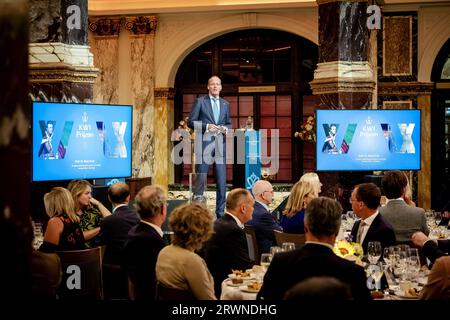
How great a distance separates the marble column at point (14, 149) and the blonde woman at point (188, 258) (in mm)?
2067

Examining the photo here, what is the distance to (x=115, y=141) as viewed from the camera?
8812 mm

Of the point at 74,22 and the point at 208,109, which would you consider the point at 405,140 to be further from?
the point at 74,22

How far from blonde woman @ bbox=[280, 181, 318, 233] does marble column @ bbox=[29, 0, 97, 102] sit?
10.6ft

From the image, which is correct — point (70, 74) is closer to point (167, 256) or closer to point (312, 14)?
point (167, 256)

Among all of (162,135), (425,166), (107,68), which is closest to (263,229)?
(425,166)

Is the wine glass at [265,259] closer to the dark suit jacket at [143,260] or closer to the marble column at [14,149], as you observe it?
the dark suit jacket at [143,260]

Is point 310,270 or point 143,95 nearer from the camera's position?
point 310,270

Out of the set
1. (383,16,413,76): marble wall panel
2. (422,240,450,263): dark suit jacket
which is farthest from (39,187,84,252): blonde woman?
(383,16,413,76): marble wall panel

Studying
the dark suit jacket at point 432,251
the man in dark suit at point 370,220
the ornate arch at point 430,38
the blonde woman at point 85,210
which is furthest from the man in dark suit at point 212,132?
the ornate arch at point 430,38

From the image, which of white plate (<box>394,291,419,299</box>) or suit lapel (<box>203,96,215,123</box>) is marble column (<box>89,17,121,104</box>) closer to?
suit lapel (<box>203,96,215,123</box>)

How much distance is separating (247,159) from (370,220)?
563cm

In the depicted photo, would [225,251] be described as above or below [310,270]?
below

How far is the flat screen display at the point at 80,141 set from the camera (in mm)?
7684

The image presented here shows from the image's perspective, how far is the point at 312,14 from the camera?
1441 centimetres
